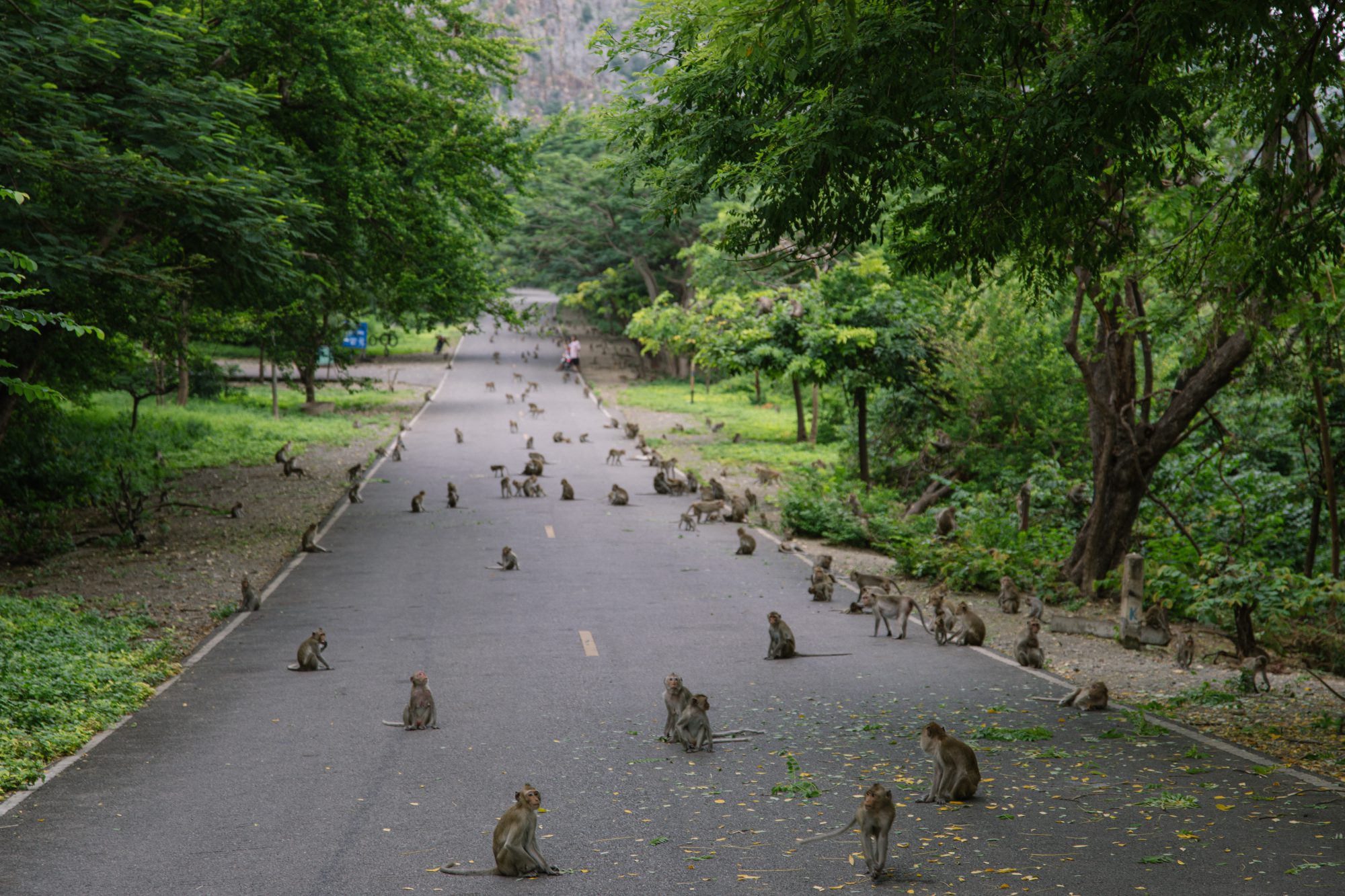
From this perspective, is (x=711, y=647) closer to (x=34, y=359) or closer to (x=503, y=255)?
(x=34, y=359)

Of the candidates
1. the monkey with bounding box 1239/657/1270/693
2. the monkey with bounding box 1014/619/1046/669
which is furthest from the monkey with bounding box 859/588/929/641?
the monkey with bounding box 1239/657/1270/693

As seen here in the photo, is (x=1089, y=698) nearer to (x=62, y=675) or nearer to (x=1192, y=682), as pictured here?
(x=1192, y=682)

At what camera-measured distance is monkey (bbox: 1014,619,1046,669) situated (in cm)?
1286

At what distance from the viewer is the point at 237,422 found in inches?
1522

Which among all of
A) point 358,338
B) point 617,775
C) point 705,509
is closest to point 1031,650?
point 617,775

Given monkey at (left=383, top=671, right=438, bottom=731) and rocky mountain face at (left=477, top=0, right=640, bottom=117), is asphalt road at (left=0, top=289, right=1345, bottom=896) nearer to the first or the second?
monkey at (left=383, top=671, right=438, bottom=731)

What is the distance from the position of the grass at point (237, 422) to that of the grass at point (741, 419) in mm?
11526

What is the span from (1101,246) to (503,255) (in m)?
56.3

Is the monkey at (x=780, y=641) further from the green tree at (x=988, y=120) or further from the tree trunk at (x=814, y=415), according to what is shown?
the tree trunk at (x=814, y=415)

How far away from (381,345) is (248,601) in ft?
207

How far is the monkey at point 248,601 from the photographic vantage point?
15.4 meters

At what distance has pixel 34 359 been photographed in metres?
18.4

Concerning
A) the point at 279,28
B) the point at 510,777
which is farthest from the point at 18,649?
the point at 279,28

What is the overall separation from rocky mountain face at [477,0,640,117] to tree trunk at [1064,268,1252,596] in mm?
155846
